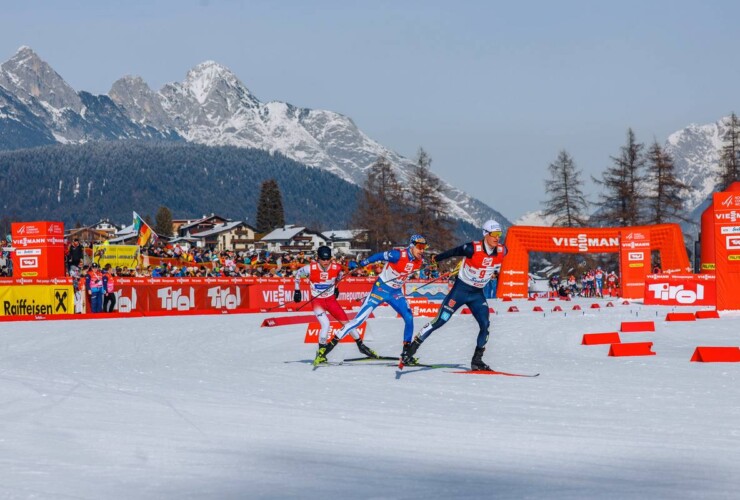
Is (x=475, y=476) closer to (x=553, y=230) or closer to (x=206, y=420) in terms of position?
(x=206, y=420)

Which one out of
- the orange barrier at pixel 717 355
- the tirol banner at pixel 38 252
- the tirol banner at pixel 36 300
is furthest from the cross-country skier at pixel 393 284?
the tirol banner at pixel 36 300

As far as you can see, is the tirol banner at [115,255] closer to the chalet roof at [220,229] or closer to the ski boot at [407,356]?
the ski boot at [407,356]

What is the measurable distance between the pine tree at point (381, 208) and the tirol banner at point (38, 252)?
60.2 meters

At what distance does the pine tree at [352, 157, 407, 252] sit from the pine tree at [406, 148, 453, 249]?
2.35 meters

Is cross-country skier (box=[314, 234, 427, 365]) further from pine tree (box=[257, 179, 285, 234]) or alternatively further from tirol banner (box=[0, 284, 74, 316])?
pine tree (box=[257, 179, 285, 234])

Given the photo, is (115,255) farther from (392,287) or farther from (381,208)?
(381,208)

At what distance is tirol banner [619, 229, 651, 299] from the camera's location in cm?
4253

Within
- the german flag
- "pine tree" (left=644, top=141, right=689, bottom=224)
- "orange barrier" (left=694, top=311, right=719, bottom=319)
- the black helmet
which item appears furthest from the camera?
"pine tree" (left=644, top=141, right=689, bottom=224)

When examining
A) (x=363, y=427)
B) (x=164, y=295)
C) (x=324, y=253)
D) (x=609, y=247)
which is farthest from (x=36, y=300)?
(x=609, y=247)

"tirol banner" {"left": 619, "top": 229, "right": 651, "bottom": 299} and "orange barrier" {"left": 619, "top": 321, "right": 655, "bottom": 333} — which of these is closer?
"orange barrier" {"left": 619, "top": 321, "right": 655, "bottom": 333}

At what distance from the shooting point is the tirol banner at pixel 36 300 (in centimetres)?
2894

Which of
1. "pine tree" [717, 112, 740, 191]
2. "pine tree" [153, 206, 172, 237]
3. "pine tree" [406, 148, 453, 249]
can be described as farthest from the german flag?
"pine tree" [153, 206, 172, 237]

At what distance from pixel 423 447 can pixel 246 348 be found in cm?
1118

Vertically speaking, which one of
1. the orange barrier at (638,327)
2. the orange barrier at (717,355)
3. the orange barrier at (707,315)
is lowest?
the orange barrier at (717,355)
